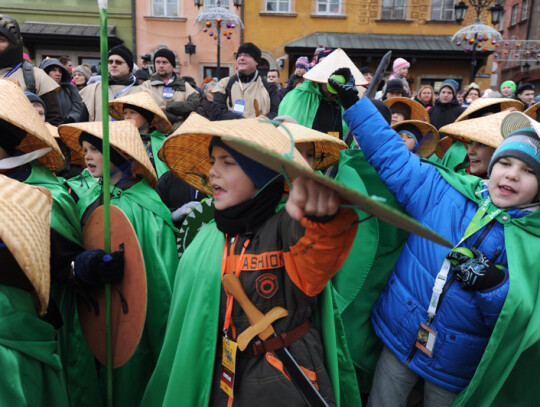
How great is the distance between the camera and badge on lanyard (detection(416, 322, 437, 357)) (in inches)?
81.5

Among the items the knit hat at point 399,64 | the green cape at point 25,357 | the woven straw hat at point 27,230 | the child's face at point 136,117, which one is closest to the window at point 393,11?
the knit hat at point 399,64

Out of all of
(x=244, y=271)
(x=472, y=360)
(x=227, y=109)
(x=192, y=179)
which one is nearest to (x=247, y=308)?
(x=244, y=271)

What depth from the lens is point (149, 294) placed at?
8.16 feet

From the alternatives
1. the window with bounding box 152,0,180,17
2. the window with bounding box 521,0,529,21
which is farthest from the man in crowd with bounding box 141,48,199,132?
the window with bounding box 521,0,529,21

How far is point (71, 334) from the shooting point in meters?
2.31

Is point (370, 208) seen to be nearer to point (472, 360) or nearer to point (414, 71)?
point (472, 360)

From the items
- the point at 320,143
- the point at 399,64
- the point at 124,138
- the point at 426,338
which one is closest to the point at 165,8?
the point at 399,64

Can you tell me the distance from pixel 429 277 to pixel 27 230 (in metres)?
1.84

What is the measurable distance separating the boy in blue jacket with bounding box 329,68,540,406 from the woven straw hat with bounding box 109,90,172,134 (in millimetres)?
2115

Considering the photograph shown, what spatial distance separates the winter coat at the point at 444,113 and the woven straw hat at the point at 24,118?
5.25 metres

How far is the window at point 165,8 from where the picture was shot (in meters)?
17.8

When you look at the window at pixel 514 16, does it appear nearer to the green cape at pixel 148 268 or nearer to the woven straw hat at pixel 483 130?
the woven straw hat at pixel 483 130

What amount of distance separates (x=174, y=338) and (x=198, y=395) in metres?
0.28

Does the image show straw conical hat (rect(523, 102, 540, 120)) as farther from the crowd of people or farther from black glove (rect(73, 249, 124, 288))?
black glove (rect(73, 249, 124, 288))
